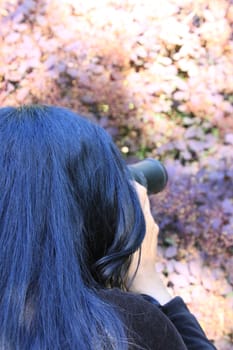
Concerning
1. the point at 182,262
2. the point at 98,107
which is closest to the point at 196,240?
the point at 182,262

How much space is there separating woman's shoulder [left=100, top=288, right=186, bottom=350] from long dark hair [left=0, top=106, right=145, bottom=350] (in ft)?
0.06

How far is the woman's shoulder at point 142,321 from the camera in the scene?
2.39 feet

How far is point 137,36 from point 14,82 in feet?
1.43

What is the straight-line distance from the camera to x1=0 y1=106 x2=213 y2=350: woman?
699mm

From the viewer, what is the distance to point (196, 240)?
1725 mm

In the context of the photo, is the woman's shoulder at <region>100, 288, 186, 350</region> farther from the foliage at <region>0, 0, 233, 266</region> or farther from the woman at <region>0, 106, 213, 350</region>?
the foliage at <region>0, 0, 233, 266</region>

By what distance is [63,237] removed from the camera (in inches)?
28.4

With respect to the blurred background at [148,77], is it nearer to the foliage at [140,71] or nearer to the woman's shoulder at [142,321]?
the foliage at [140,71]

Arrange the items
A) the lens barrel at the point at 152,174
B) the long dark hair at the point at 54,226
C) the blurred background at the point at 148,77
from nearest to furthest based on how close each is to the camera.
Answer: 1. the long dark hair at the point at 54,226
2. the lens barrel at the point at 152,174
3. the blurred background at the point at 148,77

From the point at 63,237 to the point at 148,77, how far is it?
1.27 m

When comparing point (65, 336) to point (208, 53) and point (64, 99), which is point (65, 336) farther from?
point (208, 53)

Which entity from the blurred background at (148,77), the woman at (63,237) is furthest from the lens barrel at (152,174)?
the blurred background at (148,77)

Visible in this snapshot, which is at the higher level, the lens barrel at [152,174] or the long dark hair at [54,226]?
the long dark hair at [54,226]

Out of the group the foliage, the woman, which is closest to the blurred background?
the foliage
